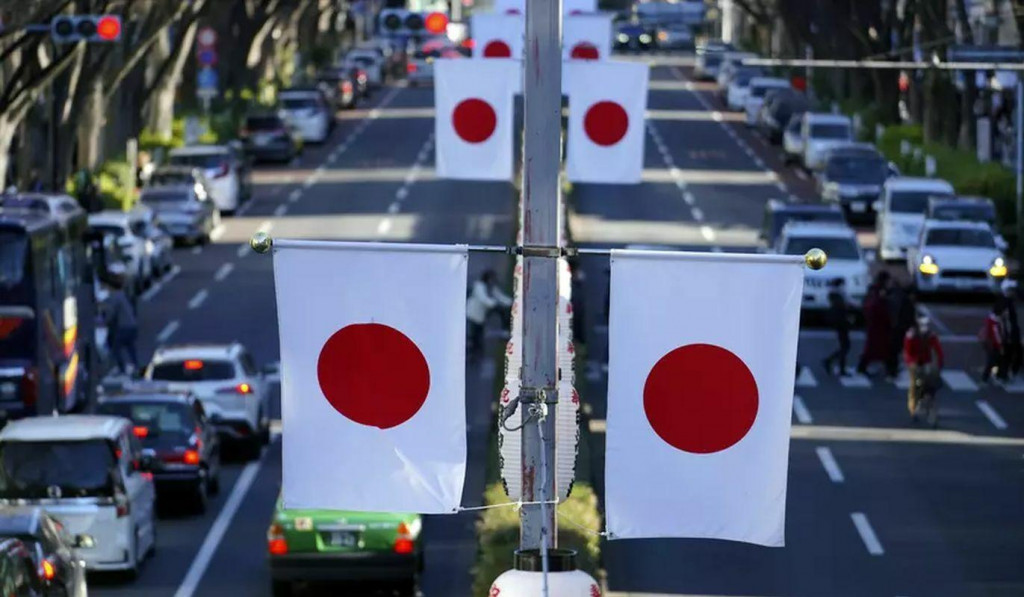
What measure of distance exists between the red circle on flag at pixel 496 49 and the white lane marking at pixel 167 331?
9.71 meters

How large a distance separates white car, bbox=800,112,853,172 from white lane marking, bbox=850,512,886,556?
37952 mm

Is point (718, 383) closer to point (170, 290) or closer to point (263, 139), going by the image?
point (170, 290)

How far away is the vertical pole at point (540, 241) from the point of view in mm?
9969

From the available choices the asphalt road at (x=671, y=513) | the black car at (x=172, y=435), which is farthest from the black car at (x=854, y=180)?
the black car at (x=172, y=435)

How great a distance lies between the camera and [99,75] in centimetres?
5616

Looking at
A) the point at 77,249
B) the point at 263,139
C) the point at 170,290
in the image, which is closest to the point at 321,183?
the point at 263,139

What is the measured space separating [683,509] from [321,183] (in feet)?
184

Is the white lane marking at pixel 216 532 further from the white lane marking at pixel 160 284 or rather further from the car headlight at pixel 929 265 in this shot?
the car headlight at pixel 929 265

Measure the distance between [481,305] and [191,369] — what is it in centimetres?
746

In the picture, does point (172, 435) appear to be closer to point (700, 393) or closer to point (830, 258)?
point (700, 393)

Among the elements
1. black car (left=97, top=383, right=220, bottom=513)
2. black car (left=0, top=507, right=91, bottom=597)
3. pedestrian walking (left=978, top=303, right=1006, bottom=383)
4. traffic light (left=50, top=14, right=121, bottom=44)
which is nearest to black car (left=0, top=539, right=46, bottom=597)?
black car (left=0, top=507, right=91, bottom=597)

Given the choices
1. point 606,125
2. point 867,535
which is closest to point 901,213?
point 606,125

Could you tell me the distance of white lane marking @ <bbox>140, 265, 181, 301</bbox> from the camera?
46.0m

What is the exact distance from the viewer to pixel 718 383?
997 centimetres
